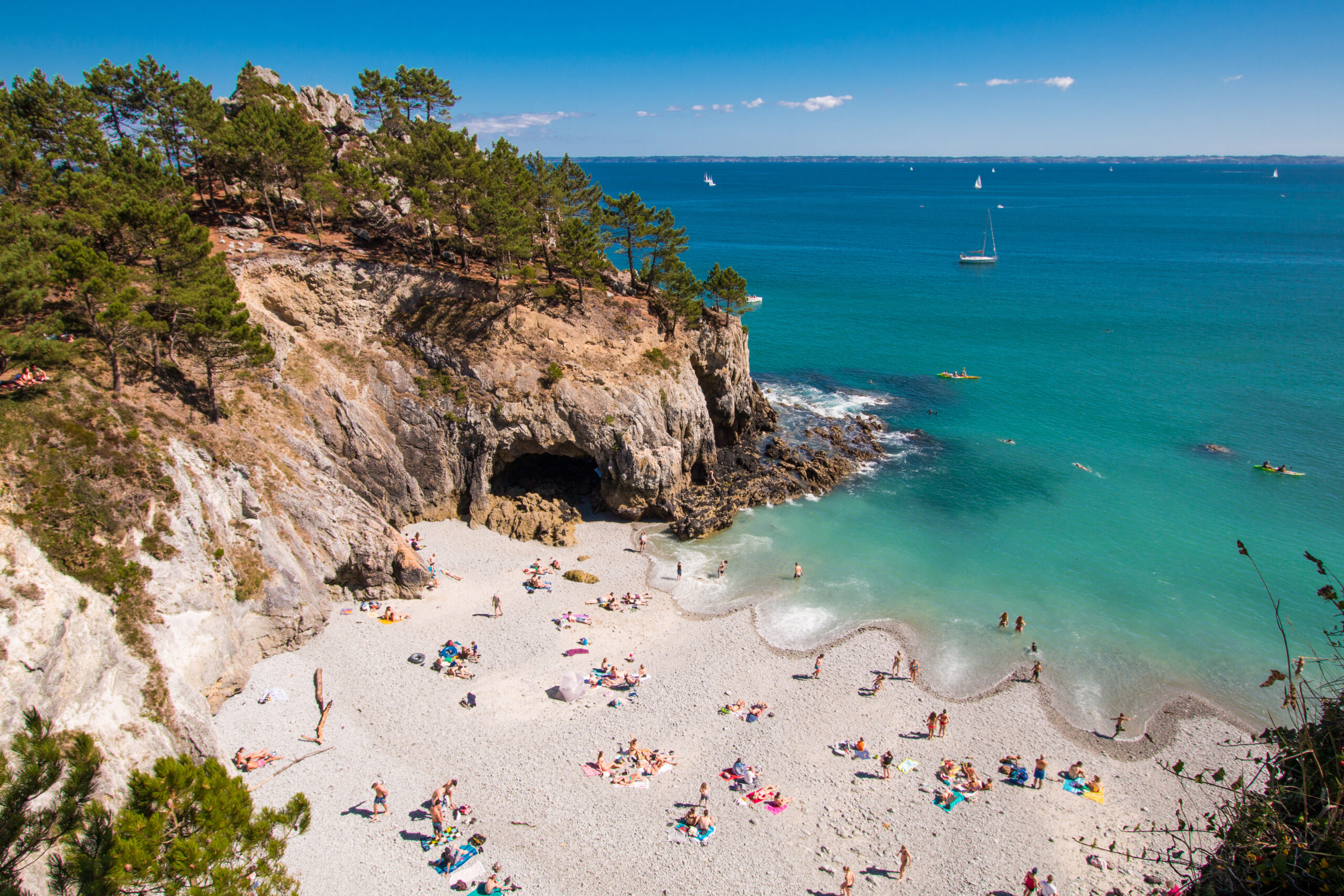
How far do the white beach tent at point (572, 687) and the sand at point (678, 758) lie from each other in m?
0.36

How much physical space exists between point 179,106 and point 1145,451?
78.1 meters

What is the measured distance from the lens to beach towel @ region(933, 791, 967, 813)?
24.2 m

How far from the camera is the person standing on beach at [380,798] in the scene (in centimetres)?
2283

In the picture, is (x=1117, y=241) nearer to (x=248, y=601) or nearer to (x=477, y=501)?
(x=477, y=501)

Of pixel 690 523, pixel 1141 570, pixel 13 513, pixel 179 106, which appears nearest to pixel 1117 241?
pixel 1141 570

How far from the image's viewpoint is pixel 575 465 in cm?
4788

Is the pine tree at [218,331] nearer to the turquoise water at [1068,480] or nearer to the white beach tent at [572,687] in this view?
the white beach tent at [572,687]

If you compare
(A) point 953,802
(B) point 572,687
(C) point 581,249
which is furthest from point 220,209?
(A) point 953,802

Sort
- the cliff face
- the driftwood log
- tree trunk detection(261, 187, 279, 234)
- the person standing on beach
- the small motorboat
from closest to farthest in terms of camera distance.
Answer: the cliff face, the person standing on beach, the driftwood log, tree trunk detection(261, 187, 279, 234), the small motorboat

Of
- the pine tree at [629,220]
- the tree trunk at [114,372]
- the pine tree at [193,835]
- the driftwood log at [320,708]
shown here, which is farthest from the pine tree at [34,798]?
the pine tree at [629,220]

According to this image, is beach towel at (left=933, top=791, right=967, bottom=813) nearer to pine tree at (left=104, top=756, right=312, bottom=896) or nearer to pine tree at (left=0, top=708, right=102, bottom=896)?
pine tree at (left=104, top=756, right=312, bottom=896)

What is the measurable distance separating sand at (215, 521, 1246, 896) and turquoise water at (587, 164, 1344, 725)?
8.24 ft

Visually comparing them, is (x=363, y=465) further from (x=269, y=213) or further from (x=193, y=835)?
(x=193, y=835)

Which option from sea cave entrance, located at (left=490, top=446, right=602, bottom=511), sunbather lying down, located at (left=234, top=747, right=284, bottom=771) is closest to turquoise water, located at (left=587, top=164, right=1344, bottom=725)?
sea cave entrance, located at (left=490, top=446, right=602, bottom=511)
